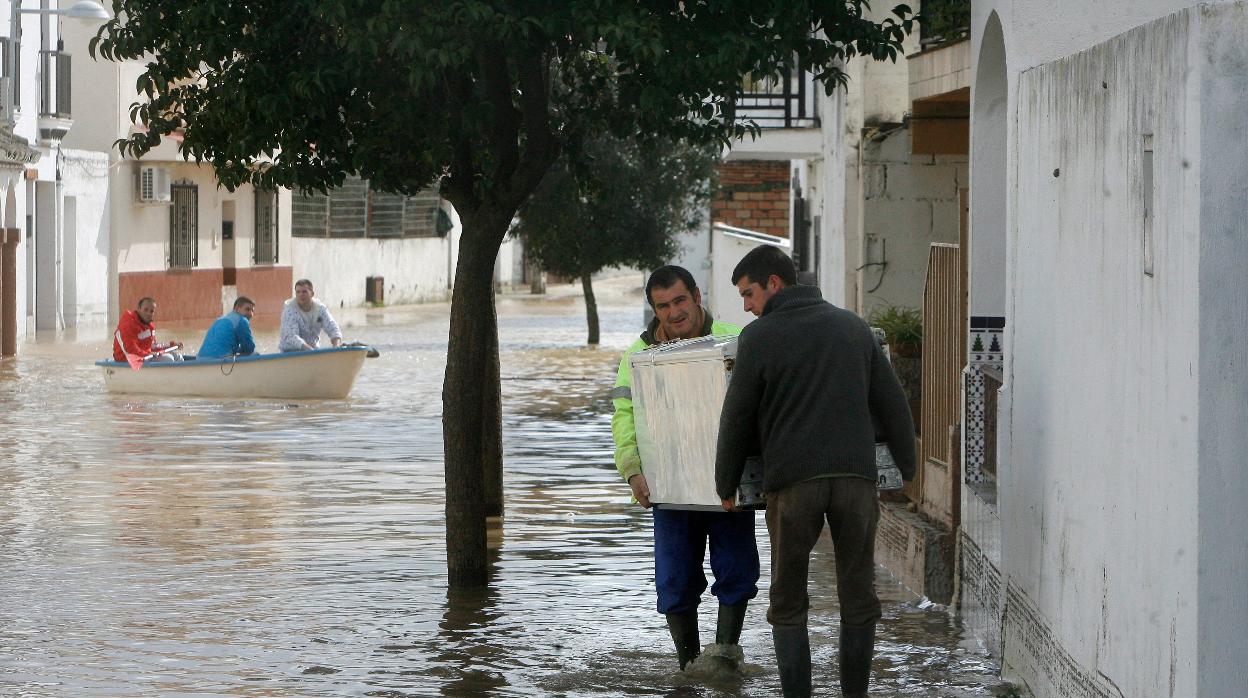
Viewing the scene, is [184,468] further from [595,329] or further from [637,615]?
[595,329]

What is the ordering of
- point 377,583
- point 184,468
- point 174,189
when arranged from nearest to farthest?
point 377,583 < point 184,468 < point 174,189

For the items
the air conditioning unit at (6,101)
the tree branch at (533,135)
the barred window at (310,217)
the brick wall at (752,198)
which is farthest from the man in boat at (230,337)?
the barred window at (310,217)

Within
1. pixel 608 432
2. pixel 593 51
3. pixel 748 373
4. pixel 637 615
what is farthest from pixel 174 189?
pixel 748 373

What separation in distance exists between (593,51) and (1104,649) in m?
6.78

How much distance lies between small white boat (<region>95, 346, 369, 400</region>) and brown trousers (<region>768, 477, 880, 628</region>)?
15523 millimetres

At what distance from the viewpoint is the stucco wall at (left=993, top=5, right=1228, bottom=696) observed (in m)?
5.01

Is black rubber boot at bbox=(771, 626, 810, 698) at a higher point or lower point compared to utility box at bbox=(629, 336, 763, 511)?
lower

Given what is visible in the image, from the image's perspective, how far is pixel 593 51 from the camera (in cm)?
1216

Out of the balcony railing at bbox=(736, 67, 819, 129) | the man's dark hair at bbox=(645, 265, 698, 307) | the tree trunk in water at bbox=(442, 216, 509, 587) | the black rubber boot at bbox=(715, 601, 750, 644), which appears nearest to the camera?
the man's dark hair at bbox=(645, 265, 698, 307)

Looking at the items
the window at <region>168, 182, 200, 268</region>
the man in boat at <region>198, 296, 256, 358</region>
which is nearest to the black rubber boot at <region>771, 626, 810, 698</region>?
the man in boat at <region>198, 296, 256, 358</region>

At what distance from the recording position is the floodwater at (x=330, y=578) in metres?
8.35

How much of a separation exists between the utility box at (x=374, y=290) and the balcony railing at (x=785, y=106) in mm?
32304

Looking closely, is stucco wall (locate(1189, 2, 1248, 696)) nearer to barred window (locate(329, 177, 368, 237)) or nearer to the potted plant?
the potted plant

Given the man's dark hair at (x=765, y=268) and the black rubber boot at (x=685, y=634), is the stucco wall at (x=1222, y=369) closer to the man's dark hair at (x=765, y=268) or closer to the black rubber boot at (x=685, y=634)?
the man's dark hair at (x=765, y=268)
